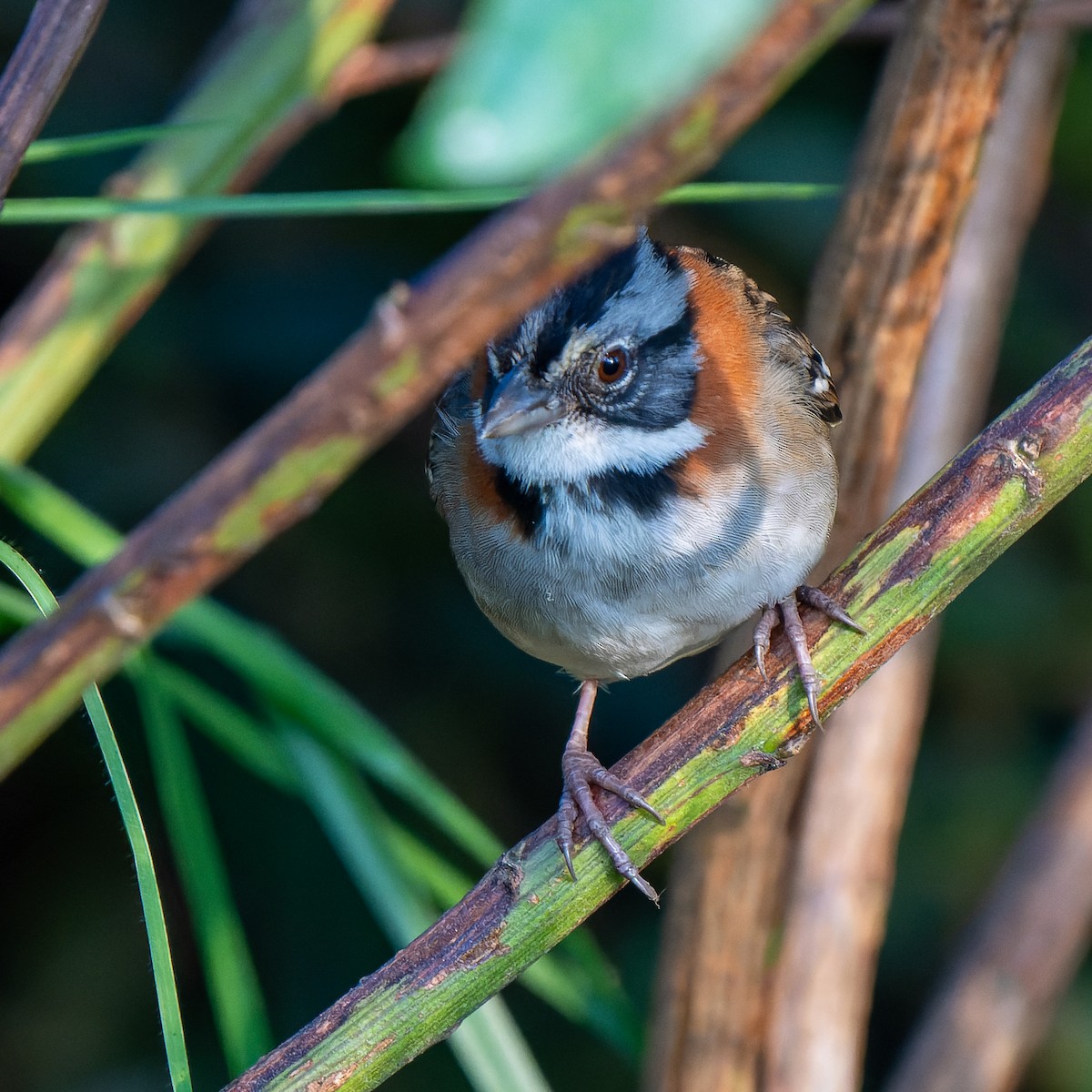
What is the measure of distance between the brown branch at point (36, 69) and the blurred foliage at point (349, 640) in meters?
2.11

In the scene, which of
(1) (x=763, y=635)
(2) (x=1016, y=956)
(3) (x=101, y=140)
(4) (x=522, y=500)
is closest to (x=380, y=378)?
(3) (x=101, y=140)

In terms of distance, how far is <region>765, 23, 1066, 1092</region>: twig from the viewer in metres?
2.43

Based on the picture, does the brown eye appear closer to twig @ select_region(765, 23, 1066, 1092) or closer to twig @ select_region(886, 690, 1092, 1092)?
twig @ select_region(765, 23, 1066, 1092)

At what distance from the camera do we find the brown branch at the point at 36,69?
1262 millimetres

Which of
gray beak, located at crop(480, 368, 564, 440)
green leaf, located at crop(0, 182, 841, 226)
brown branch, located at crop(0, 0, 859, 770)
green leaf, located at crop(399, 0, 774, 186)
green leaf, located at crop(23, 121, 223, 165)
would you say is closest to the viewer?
green leaf, located at crop(399, 0, 774, 186)

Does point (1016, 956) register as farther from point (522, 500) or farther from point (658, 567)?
point (522, 500)

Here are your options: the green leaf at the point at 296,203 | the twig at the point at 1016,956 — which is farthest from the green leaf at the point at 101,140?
the twig at the point at 1016,956

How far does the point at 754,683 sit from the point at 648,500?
21.6 inches

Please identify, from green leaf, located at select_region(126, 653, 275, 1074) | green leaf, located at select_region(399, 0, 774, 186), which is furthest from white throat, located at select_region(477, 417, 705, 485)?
green leaf, located at select_region(399, 0, 774, 186)

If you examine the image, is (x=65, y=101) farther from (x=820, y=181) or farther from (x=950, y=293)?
(x=950, y=293)

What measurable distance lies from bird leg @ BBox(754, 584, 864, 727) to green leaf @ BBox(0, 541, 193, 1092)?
0.83 m

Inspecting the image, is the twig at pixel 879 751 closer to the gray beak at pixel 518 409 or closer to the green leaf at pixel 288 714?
the green leaf at pixel 288 714

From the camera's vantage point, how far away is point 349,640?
368cm

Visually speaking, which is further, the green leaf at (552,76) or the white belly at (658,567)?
the white belly at (658,567)
